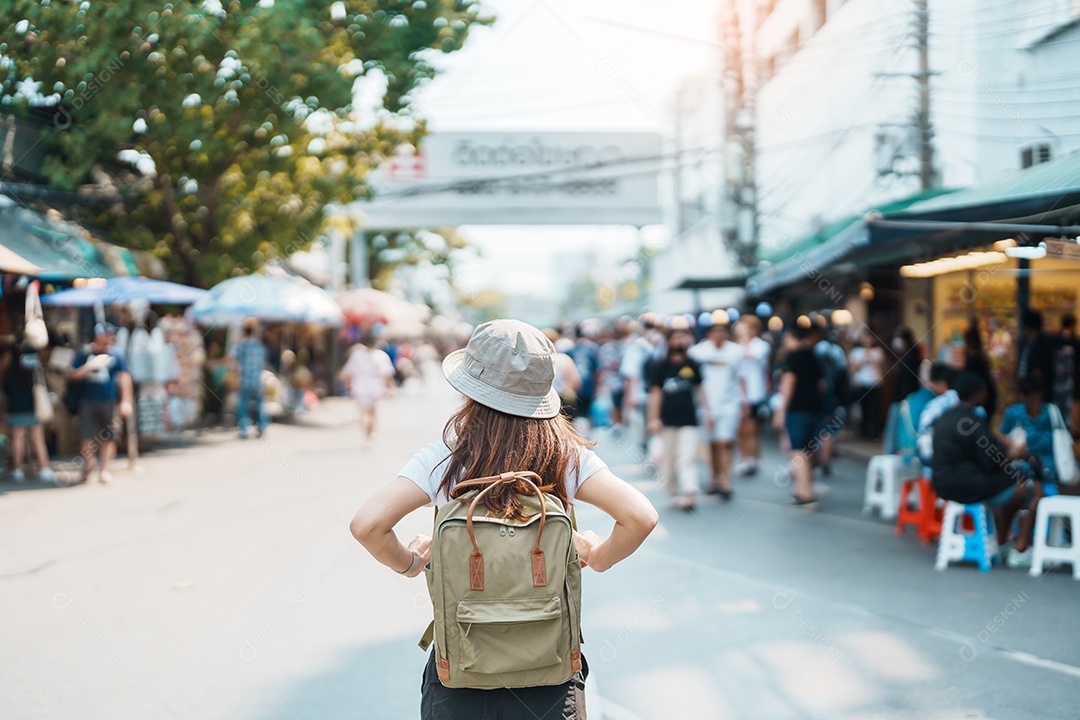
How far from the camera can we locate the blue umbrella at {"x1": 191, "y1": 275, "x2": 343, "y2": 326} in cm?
1457

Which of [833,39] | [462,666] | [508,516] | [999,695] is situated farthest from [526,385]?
[833,39]

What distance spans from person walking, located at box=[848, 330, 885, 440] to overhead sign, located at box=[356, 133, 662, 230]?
44.1ft

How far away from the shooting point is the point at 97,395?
10438 mm

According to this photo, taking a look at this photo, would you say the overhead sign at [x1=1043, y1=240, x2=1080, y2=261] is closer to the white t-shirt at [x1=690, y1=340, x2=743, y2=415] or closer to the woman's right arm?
the white t-shirt at [x1=690, y1=340, x2=743, y2=415]

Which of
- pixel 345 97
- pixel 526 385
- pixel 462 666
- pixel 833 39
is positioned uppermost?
pixel 833 39

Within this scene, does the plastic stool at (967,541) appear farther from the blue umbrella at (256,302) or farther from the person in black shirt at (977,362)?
the blue umbrella at (256,302)

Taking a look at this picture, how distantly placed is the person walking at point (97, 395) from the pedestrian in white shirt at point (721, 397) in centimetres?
640

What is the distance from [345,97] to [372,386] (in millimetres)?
4260

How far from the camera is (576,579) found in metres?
2.19

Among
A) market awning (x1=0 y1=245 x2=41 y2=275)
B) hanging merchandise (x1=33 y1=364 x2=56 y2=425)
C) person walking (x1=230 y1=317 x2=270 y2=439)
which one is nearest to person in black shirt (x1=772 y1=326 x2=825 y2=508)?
market awning (x1=0 y1=245 x2=41 y2=275)

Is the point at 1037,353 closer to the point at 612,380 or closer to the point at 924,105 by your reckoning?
the point at 924,105

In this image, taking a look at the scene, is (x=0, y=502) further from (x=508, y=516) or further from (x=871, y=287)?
(x=871, y=287)

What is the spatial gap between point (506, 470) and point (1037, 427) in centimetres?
660

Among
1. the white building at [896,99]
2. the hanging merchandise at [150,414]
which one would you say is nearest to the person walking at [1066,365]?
the white building at [896,99]
